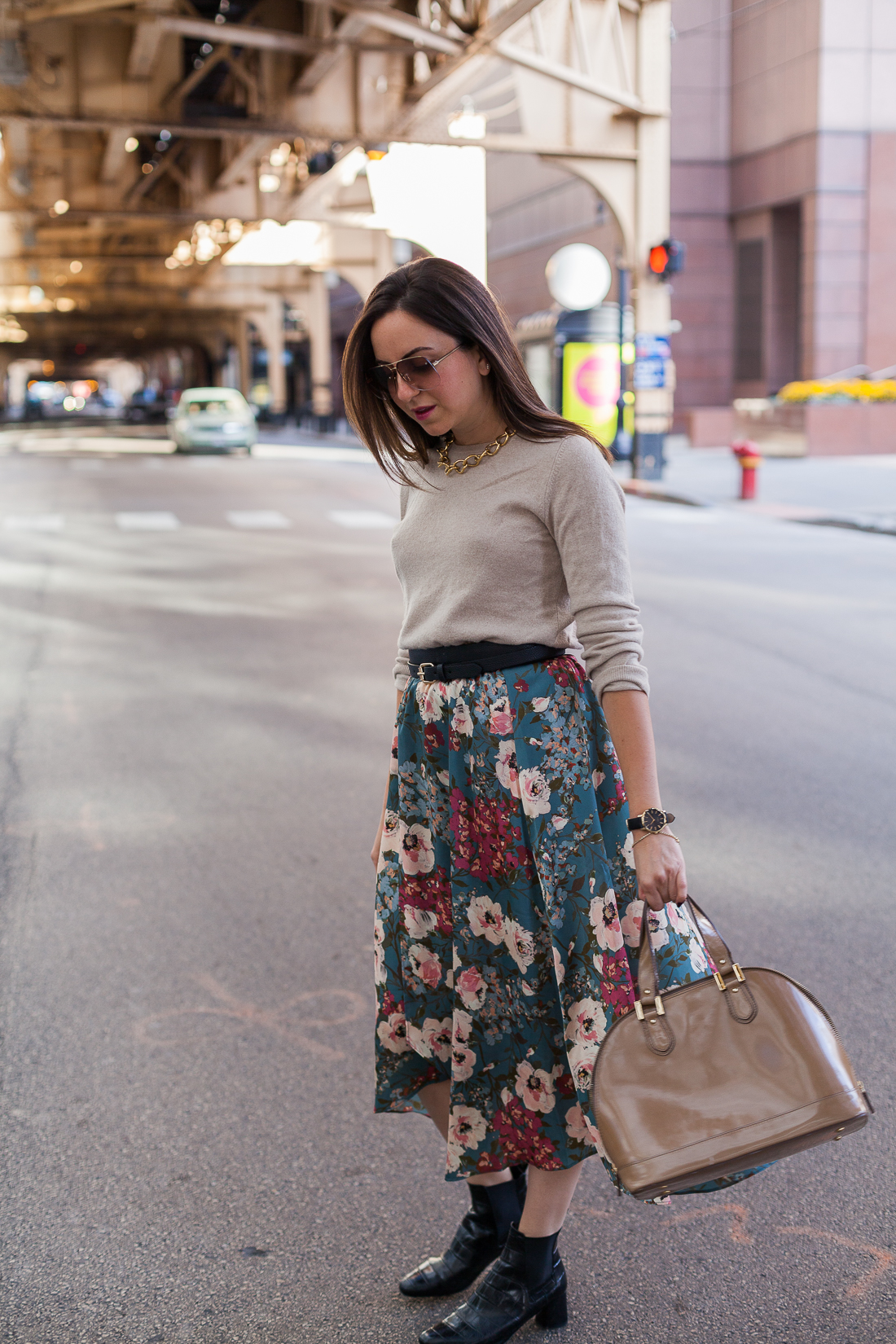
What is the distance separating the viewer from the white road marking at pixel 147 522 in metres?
16.6

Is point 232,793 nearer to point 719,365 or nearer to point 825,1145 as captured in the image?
point 825,1145

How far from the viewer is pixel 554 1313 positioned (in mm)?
2535

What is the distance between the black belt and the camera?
2348 millimetres

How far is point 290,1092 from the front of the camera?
3.44 metres

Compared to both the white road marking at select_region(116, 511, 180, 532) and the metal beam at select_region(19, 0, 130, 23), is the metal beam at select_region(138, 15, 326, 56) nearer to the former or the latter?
the metal beam at select_region(19, 0, 130, 23)

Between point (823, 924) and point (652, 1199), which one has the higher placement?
point (652, 1199)

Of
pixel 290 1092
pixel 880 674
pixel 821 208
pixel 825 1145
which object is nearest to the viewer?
pixel 825 1145

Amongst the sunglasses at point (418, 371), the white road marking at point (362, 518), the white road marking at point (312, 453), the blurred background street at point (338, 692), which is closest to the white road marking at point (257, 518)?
the blurred background street at point (338, 692)

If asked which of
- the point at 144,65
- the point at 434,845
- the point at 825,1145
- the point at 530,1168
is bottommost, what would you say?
the point at 825,1145

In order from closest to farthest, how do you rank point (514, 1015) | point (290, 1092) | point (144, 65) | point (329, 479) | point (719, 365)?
point (514, 1015), point (290, 1092), point (144, 65), point (329, 479), point (719, 365)

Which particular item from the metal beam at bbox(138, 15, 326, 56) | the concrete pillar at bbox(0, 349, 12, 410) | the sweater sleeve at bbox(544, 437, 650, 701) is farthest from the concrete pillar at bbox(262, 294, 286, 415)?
the sweater sleeve at bbox(544, 437, 650, 701)

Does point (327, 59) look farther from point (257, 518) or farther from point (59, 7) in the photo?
point (257, 518)

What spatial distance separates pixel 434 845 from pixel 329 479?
22673 millimetres

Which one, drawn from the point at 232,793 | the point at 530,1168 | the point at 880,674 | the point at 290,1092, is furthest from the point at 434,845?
the point at 880,674
